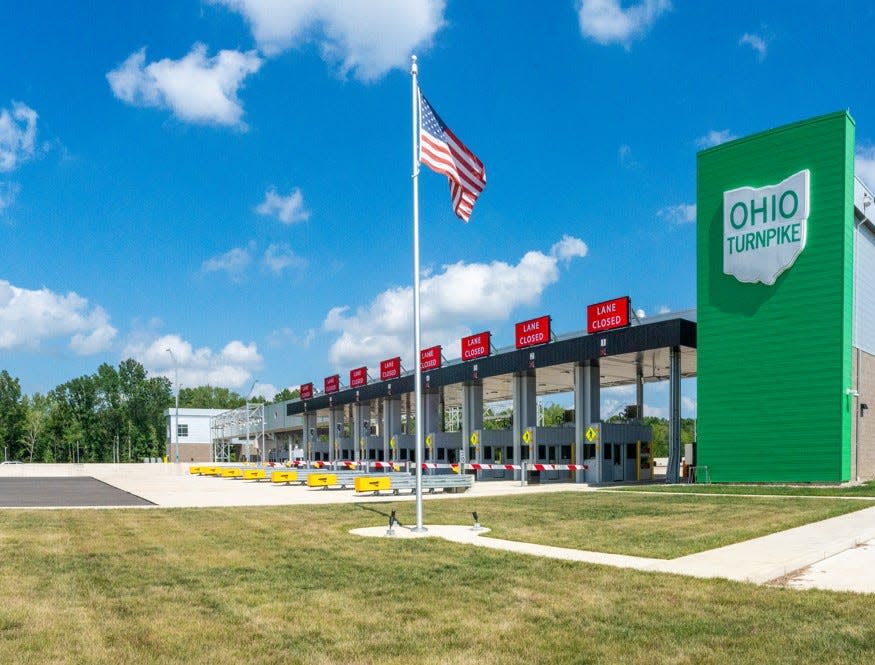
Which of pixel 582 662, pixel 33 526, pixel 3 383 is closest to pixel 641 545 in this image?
pixel 582 662

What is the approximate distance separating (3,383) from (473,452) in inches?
4393

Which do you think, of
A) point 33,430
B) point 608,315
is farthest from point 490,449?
point 33,430

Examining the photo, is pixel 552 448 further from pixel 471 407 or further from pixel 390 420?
pixel 390 420

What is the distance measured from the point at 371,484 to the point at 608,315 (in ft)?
45.7

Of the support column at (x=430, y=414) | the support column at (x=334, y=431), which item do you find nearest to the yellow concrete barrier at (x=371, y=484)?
the support column at (x=430, y=414)

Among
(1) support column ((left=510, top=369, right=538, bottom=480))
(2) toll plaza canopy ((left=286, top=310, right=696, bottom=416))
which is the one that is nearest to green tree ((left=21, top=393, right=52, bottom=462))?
(2) toll plaza canopy ((left=286, top=310, right=696, bottom=416))

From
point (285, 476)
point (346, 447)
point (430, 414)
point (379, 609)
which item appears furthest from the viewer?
point (346, 447)

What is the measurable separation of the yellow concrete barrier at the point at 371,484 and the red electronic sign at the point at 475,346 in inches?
741

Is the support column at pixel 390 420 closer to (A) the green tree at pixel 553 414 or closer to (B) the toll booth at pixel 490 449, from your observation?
(B) the toll booth at pixel 490 449

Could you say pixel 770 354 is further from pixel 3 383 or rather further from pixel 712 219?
pixel 3 383

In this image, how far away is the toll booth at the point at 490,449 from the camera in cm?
4616

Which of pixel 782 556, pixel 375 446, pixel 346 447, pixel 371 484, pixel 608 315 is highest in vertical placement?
pixel 608 315

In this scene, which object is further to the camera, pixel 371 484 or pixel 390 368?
pixel 390 368

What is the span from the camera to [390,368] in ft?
206
